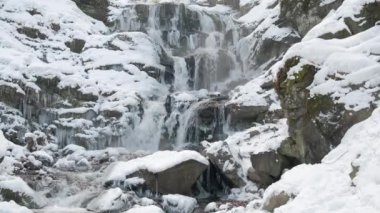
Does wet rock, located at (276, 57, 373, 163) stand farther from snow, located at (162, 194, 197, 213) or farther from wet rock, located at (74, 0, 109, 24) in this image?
wet rock, located at (74, 0, 109, 24)

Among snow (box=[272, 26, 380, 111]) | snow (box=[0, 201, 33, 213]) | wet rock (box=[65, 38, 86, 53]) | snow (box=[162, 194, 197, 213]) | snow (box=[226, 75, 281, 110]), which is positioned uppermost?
snow (box=[272, 26, 380, 111])

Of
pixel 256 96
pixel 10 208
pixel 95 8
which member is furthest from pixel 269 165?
pixel 95 8

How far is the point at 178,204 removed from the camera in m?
14.1

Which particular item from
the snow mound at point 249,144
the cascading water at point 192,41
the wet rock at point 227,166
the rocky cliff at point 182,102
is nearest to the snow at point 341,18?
the rocky cliff at point 182,102

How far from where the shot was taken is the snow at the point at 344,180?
7582 mm

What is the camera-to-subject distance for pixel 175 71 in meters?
25.0

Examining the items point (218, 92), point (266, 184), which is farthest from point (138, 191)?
point (218, 92)

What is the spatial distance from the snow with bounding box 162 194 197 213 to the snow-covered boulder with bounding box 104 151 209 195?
1.97 ft

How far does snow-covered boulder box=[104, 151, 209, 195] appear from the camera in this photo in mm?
14734

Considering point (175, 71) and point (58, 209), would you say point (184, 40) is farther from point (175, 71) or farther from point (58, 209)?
point (58, 209)

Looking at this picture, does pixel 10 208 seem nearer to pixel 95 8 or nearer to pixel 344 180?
pixel 344 180

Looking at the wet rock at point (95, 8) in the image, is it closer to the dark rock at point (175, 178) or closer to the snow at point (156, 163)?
the snow at point (156, 163)

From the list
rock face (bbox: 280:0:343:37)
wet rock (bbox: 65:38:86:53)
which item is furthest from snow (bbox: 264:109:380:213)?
wet rock (bbox: 65:38:86:53)

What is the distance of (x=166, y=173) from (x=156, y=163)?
1.82 feet
